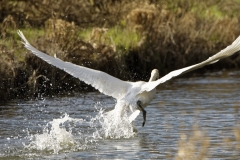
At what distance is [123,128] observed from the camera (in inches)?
433

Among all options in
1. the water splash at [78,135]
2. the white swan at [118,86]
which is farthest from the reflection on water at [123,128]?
the white swan at [118,86]

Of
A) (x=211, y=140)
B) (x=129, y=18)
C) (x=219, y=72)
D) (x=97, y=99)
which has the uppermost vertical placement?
(x=129, y=18)

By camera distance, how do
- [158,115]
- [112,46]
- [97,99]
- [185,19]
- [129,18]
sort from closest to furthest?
[158,115] → [97,99] → [112,46] → [129,18] → [185,19]

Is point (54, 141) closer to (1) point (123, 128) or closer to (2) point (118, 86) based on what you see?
(1) point (123, 128)

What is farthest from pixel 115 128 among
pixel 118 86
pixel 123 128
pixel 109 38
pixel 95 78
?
pixel 109 38

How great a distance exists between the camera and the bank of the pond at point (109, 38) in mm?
15359

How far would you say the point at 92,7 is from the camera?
71.1ft

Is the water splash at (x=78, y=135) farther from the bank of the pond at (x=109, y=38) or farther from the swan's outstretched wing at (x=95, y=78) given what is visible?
the bank of the pond at (x=109, y=38)

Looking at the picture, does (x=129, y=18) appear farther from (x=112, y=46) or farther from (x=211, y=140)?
(x=211, y=140)

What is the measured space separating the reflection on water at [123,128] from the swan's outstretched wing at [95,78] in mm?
392

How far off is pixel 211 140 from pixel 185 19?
33.8ft

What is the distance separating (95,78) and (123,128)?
0.89 m

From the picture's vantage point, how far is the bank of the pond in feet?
50.4

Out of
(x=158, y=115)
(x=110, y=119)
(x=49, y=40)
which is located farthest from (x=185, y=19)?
(x=110, y=119)
